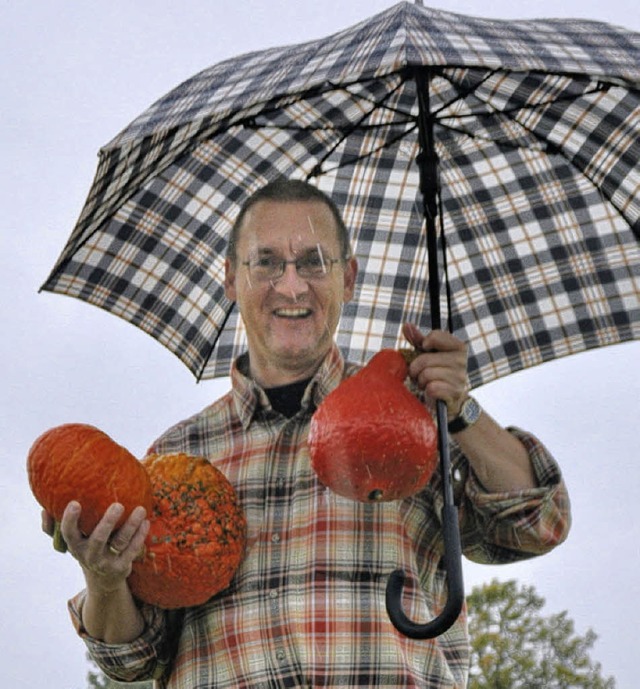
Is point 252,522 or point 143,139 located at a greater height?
point 143,139

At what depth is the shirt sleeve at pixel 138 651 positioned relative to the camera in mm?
3305

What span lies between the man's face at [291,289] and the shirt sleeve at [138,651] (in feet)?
2.77

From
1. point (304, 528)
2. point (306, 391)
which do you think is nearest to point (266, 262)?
point (306, 391)

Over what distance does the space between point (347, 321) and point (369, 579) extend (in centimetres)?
126

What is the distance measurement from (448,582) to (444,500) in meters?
0.24

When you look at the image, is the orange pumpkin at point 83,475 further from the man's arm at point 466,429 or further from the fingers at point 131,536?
the man's arm at point 466,429

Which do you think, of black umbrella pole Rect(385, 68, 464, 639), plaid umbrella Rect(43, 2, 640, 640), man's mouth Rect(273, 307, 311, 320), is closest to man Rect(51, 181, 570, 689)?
man's mouth Rect(273, 307, 311, 320)

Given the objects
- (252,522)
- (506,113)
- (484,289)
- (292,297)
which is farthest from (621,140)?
(252,522)

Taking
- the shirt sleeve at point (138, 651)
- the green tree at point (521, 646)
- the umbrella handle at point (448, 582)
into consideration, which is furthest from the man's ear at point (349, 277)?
the green tree at point (521, 646)

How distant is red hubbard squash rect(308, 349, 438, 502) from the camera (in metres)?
2.96

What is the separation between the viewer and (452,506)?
3.04 m

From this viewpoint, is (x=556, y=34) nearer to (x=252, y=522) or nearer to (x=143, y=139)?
(x=143, y=139)

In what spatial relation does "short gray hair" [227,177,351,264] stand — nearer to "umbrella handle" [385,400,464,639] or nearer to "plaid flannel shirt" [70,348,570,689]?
"plaid flannel shirt" [70,348,570,689]

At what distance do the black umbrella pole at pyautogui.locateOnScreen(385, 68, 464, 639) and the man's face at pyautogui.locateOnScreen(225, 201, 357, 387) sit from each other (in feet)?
1.25
